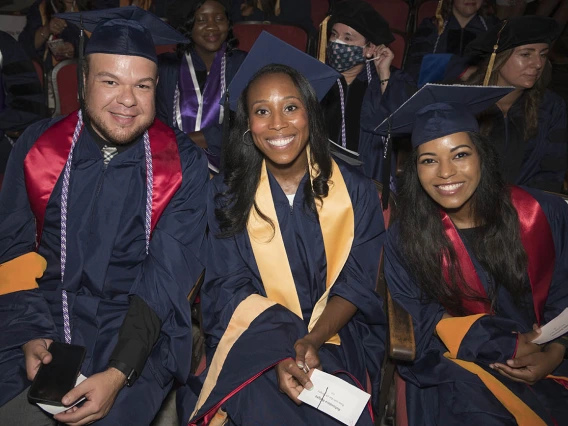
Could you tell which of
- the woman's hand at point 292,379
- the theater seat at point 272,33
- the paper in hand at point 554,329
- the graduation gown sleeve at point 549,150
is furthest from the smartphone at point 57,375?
the theater seat at point 272,33

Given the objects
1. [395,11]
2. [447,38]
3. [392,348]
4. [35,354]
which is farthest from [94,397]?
[395,11]

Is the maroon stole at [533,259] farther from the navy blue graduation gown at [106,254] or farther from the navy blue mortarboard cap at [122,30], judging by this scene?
the navy blue mortarboard cap at [122,30]

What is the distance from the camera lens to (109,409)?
76.3 inches

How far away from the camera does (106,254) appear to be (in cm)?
222

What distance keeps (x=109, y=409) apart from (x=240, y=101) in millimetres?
1341

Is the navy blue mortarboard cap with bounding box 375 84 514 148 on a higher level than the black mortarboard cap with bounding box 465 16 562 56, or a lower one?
lower

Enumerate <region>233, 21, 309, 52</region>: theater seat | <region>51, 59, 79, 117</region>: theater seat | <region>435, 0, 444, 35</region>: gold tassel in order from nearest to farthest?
<region>51, 59, 79, 117</region>: theater seat
<region>233, 21, 309, 52</region>: theater seat
<region>435, 0, 444, 35</region>: gold tassel

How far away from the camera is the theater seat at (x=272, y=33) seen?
4680mm

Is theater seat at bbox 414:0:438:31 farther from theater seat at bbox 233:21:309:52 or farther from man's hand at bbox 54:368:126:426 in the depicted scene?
man's hand at bbox 54:368:126:426

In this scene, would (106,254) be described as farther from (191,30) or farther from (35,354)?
(191,30)

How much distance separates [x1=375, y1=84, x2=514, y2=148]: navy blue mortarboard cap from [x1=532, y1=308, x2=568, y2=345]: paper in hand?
77 centimetres

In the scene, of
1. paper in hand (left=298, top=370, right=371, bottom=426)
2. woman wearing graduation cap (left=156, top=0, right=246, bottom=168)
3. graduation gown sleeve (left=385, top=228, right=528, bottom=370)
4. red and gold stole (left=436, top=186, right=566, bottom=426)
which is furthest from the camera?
woman wearing graduation cap (left=156, top=0, right=246, bottom=168)

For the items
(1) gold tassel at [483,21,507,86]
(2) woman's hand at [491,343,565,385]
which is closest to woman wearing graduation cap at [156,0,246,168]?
(1) gold tassel at [483,21,507,86]

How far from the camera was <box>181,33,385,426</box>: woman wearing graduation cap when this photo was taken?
2.20 meters
